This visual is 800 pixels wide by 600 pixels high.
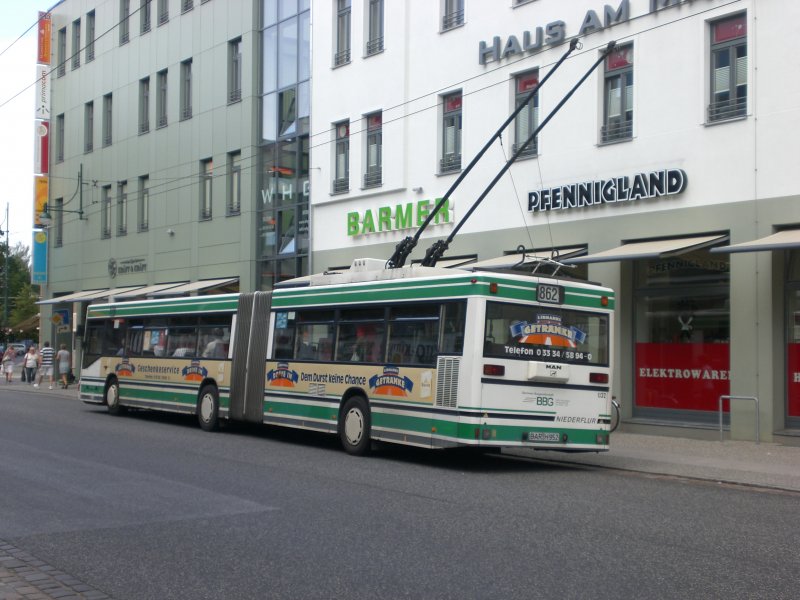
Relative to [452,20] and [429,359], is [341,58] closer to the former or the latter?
[452,20]

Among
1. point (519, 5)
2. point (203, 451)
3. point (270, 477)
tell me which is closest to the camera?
point (270, 477)

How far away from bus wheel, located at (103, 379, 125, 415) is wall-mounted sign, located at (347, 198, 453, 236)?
741 centimetres

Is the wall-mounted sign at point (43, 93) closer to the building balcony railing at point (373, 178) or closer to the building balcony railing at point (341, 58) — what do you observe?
the building balcony railing at point (341, 58)

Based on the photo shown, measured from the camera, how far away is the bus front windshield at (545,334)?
13609 mm

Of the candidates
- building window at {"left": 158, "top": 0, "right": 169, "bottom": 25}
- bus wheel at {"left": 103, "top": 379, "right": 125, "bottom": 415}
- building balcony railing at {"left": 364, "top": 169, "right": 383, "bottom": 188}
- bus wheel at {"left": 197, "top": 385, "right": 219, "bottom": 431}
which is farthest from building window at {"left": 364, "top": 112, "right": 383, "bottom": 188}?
building window at {"left": 158, "top": 0, "right": 169, "bottom": 25}

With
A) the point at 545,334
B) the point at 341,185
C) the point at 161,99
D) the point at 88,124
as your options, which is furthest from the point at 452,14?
the point at 88,124

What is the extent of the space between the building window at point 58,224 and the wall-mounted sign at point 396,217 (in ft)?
70.7

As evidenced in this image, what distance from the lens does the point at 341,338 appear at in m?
16.3

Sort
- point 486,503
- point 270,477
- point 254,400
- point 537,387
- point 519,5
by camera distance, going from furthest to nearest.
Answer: point 519,5 → point 254,400 → point 537,387 → point 270,477 → point 486,503

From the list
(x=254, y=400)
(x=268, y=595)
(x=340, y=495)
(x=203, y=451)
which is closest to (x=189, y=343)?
(x=254, y=400)

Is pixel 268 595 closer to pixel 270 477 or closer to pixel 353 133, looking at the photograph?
pixel 270 477

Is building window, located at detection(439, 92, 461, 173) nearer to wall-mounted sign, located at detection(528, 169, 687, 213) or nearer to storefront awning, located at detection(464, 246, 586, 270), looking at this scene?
wall-mounted sign, located at detection(528, 169, 687, 213)

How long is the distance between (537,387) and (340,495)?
3.90 meters

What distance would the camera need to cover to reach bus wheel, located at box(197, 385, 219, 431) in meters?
19.9
